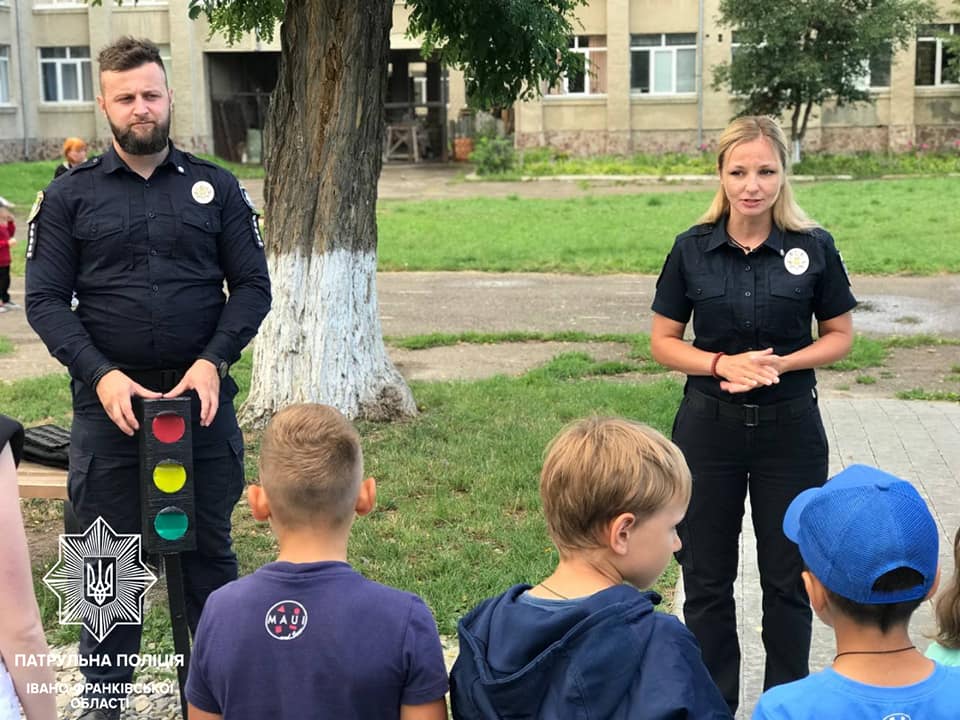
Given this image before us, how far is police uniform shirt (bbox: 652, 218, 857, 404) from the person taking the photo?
161 inches

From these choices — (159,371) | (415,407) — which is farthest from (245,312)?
(415,407)

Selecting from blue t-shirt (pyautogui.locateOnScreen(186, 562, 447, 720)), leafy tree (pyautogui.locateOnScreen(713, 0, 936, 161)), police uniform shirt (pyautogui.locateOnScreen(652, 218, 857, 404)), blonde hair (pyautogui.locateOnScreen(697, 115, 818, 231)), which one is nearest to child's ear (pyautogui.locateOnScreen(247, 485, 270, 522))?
blue t-shirt (pyautogui.locateOnScreen(186, 562, 447, 720))

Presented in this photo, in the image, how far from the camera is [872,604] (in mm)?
2404

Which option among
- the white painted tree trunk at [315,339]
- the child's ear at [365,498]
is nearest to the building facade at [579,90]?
the white painted tree trunk at [315,339]

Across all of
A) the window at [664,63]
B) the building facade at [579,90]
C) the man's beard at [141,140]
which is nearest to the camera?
the man's beard at [141,140]

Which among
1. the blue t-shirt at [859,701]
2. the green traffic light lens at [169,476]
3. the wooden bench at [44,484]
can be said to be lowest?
the wooden bench at [44,484]

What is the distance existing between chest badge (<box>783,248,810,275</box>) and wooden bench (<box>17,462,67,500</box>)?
10.3 ft

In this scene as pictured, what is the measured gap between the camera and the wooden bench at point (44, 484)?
208 inches

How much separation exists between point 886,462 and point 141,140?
201 inches

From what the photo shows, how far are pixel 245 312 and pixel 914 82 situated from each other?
37912 mm

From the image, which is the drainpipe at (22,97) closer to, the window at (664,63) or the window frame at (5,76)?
the window frame at (5,76)

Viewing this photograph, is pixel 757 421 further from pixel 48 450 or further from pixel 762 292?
pixel 48 450

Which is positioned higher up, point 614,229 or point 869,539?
point 869,539

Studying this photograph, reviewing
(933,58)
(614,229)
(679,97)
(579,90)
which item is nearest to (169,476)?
(614,229)
